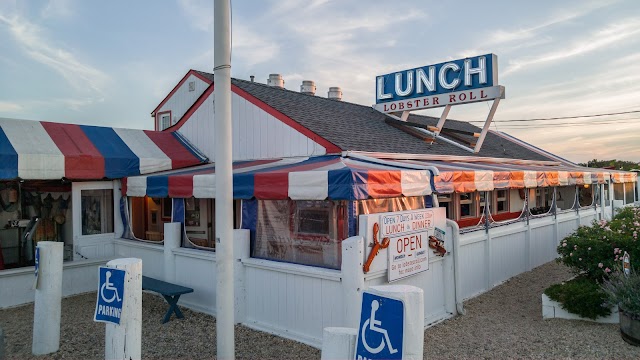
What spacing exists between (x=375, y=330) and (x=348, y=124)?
8.34 metres

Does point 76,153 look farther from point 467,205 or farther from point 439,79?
point 467,205

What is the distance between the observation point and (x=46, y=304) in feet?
18.6

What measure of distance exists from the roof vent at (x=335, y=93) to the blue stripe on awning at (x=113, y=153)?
31.2ft

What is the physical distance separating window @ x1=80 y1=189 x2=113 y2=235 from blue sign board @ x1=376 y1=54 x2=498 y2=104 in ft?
28.4

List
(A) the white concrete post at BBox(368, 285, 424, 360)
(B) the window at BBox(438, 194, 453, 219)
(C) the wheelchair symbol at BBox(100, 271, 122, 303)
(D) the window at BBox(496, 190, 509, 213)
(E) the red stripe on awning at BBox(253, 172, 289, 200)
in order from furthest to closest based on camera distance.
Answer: (D) the window at BBox(496, 190, 509, 213) → (B) the window at BBox(438, 194, 453, 219) → (E) the red stripe on awning at BBox(253, 172, 289, 200) → (C) the wheelchair symbol at BBox(100, 271, 122, 303) → (A) the white concrete post at BBox(368, 285, 424, 360)

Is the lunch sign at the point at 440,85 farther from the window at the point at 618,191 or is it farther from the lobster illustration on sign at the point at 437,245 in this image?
the window at the point at 618,191

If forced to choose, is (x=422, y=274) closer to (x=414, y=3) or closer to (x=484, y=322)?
(x=484, y=322)

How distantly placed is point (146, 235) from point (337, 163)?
6.62 m

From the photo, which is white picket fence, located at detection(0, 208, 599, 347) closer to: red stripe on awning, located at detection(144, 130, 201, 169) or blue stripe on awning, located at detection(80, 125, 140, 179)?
blue stripe on awning, located at detection(80, 125, 140, 179)

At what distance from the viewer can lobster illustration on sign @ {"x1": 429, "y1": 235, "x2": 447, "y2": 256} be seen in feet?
22.5

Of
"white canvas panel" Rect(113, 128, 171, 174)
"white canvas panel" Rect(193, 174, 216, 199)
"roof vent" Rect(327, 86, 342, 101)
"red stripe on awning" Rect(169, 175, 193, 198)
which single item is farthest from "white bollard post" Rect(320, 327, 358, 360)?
"roof vent" Rect(327, 86, 342, 101)

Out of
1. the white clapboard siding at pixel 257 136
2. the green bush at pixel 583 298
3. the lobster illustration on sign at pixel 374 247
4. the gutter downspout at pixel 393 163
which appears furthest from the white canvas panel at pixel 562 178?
the lobster illustration on sign at pixel 374 247

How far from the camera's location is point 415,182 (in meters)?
6.66

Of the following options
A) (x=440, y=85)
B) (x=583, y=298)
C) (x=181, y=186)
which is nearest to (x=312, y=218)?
(x=181, y=186)
